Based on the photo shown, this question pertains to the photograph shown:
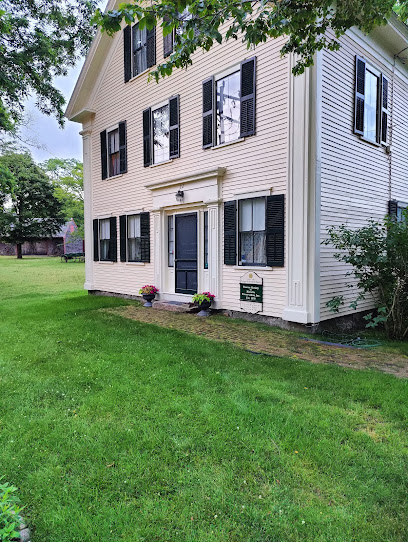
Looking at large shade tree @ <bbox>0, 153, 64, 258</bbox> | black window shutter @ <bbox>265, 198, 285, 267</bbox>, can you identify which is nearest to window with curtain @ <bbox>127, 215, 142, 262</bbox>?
black window shutter @ <bbox>265, 198, 285, 267</bbox>

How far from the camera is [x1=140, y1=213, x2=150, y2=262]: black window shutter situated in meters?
9.59

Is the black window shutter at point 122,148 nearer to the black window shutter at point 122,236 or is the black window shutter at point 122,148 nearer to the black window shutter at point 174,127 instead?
the black window shutter at point 122,236

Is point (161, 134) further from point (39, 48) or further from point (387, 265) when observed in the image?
point (387, 265)

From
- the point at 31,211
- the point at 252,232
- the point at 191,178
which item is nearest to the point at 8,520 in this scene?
the point at 252,232

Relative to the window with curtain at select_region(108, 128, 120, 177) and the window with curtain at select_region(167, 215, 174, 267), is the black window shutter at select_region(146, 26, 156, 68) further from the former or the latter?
the window with curtain at select_region(167, 215, 174, 267)

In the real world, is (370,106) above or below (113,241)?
above

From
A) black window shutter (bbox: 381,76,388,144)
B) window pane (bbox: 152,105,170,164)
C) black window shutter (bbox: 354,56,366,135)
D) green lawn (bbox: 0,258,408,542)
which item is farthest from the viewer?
window pane (bbox: 152,105,170,164)

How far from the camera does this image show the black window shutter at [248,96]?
6.87 m

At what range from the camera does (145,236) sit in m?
9.65

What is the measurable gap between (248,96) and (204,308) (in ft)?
14.5

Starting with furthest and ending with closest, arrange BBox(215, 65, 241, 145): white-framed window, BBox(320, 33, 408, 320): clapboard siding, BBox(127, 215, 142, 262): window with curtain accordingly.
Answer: BBox(127, 215, 142, 262): window with curtain, BBox(215, 65, 241, 145): white-framed window, BBox(320, 33, 408, 320): clapboard siding

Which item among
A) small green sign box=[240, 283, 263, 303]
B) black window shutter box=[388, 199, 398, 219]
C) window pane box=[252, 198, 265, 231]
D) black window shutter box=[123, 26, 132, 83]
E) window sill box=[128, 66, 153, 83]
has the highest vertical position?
black window shutter box=[123, 26, 132, 83]

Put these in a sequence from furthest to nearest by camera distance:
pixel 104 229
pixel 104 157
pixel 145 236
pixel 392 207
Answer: pixel 104 229, pixel 104 157, pixel 145 236, pixel 392 207

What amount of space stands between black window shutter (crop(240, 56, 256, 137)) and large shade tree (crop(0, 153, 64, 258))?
33.0 metres
